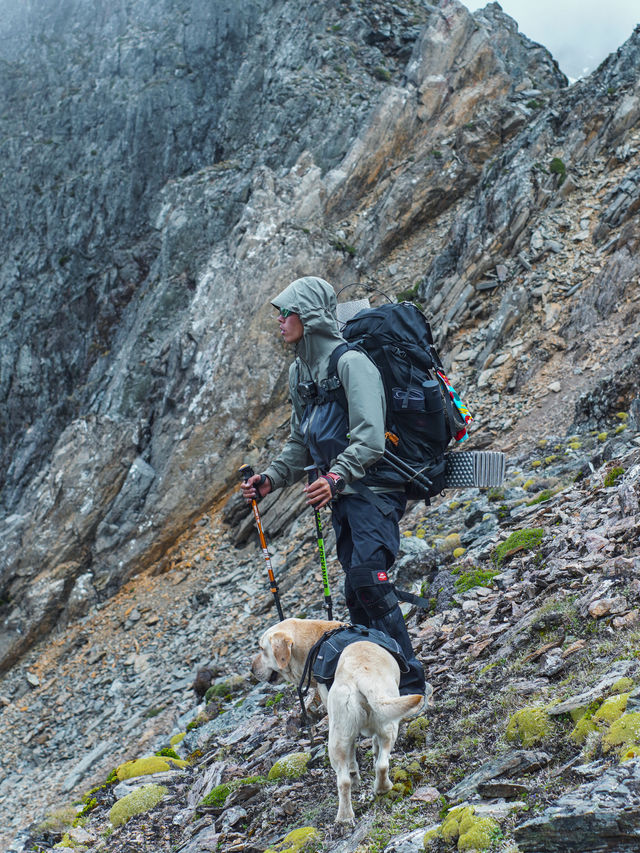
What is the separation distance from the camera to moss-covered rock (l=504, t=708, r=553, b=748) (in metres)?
3.80

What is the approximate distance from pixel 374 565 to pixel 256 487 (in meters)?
1.40

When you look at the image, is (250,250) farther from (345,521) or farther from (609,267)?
(345,521)

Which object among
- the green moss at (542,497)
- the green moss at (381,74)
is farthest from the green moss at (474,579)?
the green moss at (381,74)

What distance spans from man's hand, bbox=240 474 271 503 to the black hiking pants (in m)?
0.86

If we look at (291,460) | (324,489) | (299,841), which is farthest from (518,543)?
(299,841)

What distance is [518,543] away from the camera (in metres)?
7.90

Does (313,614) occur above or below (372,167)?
below

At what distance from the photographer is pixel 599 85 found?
21.8 meters

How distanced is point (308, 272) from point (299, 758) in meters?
19.6

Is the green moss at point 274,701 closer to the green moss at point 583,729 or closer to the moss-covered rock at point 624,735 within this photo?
the green moss at point 583,729

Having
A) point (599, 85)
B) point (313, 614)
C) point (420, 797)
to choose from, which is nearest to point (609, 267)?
point (599, 85)

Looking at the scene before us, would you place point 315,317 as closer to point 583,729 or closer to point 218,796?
point 583,729

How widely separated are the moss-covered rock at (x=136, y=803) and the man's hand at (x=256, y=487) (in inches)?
127

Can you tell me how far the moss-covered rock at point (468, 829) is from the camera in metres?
2.99
